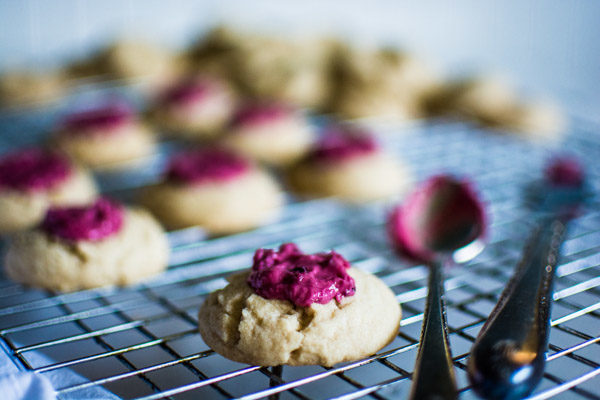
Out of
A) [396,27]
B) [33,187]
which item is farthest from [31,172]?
[396,27]

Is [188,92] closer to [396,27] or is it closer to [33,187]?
[33,187]

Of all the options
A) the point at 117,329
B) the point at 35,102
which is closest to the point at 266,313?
the point at 117,329

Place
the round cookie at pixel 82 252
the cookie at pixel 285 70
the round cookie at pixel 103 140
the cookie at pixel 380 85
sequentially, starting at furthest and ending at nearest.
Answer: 1. the cookie at pixel 285 70
2. the cookie at pixel 380 85
3. the round cookie at pixel 103 140
4. the round cookie at pixel 82 252

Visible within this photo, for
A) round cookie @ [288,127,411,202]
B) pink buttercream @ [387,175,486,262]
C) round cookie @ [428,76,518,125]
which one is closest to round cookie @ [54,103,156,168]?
round cookie @ [288,127,411,202]

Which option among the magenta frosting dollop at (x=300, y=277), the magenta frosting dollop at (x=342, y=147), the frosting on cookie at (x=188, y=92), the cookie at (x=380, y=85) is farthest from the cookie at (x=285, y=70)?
the magenta frosting dollop at (x=300, y=277)

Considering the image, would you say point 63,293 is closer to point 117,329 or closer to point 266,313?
point 117,329

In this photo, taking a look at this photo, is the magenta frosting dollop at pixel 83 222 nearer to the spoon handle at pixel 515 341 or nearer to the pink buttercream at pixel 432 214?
the pink buttercream at pixel 432 214
